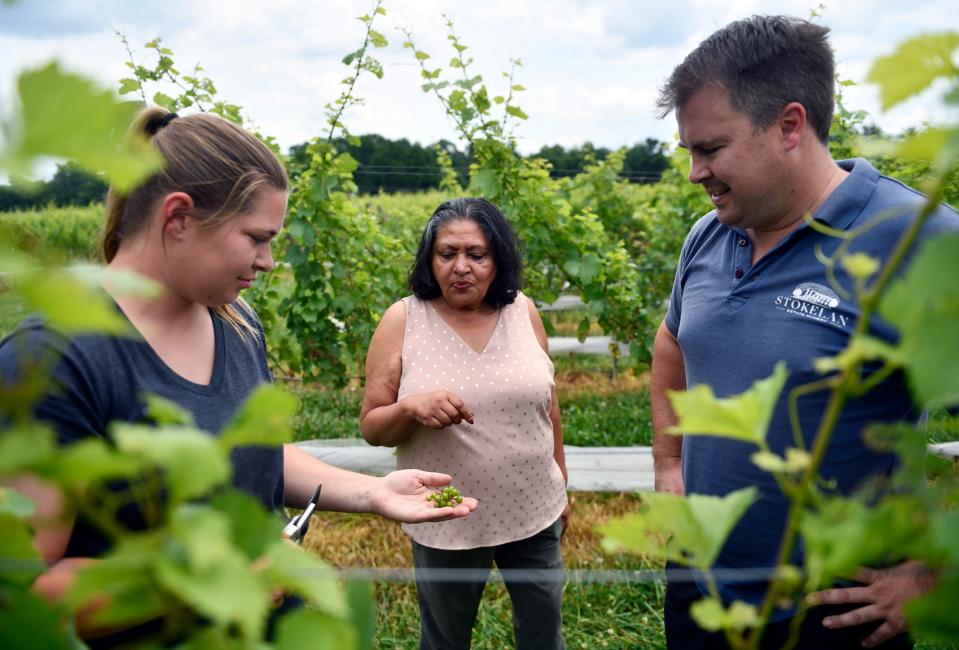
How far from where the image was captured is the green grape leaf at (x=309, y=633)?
1.42 ft

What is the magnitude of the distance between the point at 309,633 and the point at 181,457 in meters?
0.13

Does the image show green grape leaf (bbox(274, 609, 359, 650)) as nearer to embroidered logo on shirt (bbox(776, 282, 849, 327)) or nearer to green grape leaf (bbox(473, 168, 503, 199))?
embroidered logo on shirt (bbox(776, 282, 849, 327))

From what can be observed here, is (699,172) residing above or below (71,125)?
above

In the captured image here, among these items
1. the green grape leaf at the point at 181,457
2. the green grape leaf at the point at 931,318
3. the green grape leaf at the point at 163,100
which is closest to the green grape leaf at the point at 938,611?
the green grape leaf at the point at 931,318

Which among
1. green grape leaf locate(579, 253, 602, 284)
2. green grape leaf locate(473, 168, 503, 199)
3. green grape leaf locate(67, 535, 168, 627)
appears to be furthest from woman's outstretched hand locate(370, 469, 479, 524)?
green grape leaf locate(579, 253, 602, 284)

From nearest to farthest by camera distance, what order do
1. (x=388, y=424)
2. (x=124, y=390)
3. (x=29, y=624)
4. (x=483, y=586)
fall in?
1. (x=29, y=624)
2. (x=124, y=390)
3. (x=388, y=424)
4. (x=483, y=586)

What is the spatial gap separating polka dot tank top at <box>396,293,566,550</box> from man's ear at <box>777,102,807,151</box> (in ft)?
3.90

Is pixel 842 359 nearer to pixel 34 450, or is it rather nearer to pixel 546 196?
pixel 34 450

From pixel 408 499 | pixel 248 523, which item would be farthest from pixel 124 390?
pixel 248 523

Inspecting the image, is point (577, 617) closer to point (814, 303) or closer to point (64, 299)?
point (814, 303)

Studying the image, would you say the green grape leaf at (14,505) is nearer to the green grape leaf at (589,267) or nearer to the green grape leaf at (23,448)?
the green grape leaf at (23,448)

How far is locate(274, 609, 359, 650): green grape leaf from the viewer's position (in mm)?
434

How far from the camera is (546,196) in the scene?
16.3 feet

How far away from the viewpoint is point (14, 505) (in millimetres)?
518
